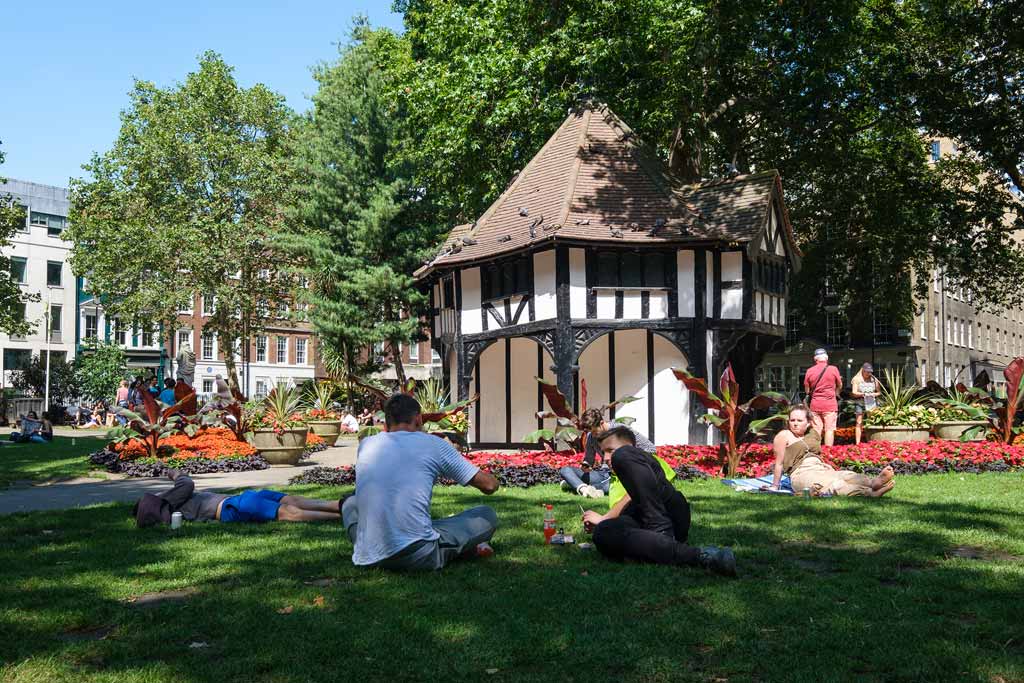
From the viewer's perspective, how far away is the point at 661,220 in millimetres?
23531

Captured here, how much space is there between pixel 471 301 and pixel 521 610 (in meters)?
19.5

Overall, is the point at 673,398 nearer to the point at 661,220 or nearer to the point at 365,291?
the point at 661,220

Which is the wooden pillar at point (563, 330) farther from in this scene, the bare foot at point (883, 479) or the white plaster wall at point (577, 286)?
the bare foot at point (883, 479)

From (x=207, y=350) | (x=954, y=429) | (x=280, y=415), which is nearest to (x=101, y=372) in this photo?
(x=207, y=350)

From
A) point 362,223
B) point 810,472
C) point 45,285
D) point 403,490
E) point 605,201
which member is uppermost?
point 45,285

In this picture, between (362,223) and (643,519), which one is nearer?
(643,519)

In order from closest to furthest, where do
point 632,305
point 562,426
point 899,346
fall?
point 562,426 < point 632,305 < point 899,346

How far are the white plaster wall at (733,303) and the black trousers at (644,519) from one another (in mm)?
16245

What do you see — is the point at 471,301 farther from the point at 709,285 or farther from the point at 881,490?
the point at 881,490

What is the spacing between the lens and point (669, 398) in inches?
932

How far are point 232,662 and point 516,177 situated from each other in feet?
74.9

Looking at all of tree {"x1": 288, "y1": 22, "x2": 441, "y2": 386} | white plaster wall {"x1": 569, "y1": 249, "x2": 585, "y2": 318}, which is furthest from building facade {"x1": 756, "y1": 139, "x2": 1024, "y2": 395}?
white plaster wall {"x1": 569, "y1": 249, "x2": 585, "y2": 318}

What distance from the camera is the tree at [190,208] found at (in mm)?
45156

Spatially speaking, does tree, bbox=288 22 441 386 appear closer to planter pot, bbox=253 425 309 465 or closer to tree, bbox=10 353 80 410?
planter pot, bbox=253 425 309 465
